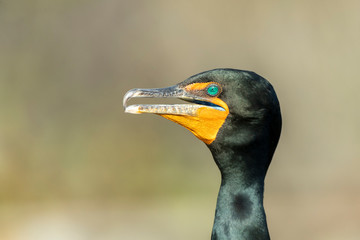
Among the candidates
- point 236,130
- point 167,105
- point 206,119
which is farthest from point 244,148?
point 167,105

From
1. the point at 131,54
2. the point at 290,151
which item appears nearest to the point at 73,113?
the point at 131,54

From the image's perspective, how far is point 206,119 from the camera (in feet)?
10.2

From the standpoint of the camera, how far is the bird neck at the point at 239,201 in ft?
9.84

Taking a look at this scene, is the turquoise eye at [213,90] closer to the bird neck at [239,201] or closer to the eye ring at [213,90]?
the eye ring at [213,90]

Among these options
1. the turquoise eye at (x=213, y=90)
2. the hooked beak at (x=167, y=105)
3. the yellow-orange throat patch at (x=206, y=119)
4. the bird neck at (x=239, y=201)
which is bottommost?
the bird neck at (x=239, y=201)

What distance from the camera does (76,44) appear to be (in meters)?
10.6

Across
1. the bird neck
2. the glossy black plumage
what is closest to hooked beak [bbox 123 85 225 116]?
the glossy black plumage

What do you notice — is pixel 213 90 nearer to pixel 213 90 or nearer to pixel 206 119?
pixel 213 90

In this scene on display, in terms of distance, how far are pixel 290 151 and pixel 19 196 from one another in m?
4.51

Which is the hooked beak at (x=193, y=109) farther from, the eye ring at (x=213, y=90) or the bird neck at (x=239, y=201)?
the bird neck at (x=239, y=201)

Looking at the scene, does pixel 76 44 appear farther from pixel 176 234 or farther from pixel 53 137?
pixel 176 234

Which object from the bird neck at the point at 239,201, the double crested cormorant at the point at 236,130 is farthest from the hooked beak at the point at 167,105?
the bird neck at the point at 239,201

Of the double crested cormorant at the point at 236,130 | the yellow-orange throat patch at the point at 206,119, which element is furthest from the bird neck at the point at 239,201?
the yellow-orange throat patch at the point at 206,119

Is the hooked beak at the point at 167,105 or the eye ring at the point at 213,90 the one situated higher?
the eye ring at the point at 213,90
